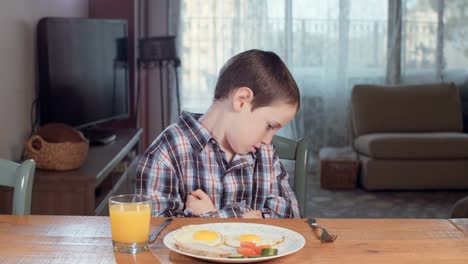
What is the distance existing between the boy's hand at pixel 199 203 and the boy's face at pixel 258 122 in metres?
0.15

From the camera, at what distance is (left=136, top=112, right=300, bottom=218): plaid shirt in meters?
1.81

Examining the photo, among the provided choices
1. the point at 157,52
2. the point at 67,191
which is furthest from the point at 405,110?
the point at 67,191

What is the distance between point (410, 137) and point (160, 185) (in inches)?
157

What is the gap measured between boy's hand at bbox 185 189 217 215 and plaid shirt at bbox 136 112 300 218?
2 centimetres

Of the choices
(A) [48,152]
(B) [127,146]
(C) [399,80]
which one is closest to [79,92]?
(B) [127,146]

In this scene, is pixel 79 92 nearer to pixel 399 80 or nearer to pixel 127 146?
pixel 127 146

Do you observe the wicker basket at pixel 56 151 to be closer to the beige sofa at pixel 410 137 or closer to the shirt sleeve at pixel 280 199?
the shirt sleeve at pixel 280 199

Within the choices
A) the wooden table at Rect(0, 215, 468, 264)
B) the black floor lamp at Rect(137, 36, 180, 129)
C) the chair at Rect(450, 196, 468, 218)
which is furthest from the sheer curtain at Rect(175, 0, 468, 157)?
the wooden table at Rect(0, 215, 468, 264)

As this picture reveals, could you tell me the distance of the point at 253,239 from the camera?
1389mm

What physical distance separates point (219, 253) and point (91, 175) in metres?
2.03

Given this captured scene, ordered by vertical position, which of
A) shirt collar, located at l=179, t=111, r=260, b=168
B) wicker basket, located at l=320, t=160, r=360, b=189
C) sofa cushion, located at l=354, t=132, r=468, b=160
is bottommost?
wicker basket, located at l=320, t=160, r=360, b=189

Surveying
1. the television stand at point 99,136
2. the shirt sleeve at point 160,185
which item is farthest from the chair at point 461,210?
the television stand at point 99,136

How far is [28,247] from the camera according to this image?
1384 mm

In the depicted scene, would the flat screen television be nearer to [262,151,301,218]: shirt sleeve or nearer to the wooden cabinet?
the wooden cabinet
